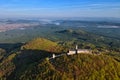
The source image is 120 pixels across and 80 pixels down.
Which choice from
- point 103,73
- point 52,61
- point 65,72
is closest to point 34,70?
point 52,61

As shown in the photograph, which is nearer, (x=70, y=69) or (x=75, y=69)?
(x=70, y=69)

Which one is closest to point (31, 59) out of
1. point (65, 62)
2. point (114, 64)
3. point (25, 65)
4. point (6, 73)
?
point (25, 65)

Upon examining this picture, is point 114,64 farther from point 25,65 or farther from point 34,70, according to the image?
point 25,65

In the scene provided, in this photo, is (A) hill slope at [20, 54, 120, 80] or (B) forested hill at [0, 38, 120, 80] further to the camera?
(B) forested hill at [0, 38, 120, 80]

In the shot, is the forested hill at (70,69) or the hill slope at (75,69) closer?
the hill slope at (75,69)

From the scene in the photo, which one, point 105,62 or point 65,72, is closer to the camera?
point 65,72

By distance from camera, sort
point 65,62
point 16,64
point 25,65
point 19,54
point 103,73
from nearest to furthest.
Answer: point 103,73, point 65,62, point 25,65, point 16,64, point 19,54

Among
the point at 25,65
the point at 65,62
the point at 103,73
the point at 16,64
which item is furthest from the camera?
the point at 16,64

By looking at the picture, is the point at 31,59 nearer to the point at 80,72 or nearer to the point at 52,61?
the point at 52,61

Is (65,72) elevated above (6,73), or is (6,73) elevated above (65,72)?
(65,72)
